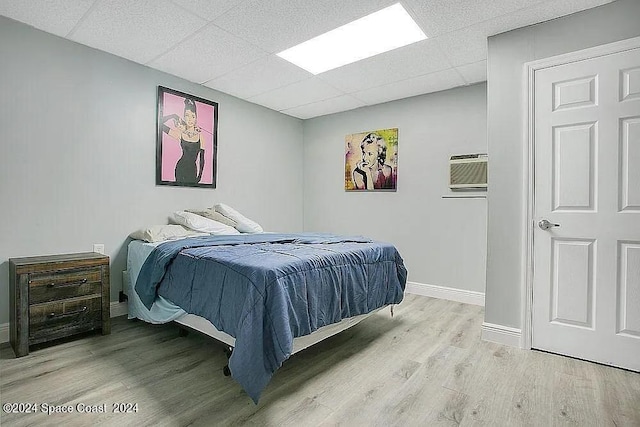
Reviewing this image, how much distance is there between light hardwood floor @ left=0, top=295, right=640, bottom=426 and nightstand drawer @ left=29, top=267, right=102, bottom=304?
38 centimetres

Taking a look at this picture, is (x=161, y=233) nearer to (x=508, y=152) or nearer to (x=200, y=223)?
(x=200, y=223)

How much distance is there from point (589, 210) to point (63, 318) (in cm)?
383

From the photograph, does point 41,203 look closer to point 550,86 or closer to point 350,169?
point 350,169

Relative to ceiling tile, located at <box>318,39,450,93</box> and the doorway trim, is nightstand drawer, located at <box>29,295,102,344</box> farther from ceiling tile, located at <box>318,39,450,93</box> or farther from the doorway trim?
the doorway trim

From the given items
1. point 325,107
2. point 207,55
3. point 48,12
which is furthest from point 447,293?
point 48,12

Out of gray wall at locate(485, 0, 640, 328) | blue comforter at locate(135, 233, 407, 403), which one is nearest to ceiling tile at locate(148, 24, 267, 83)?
blue comforter at locate(135, 233, 407, 403)

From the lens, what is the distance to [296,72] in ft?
11.2

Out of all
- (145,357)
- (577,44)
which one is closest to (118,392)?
(145,357)

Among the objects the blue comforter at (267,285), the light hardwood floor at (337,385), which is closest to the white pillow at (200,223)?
the blue comforter at (267,285)

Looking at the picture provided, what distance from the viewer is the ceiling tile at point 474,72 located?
3.19 meters

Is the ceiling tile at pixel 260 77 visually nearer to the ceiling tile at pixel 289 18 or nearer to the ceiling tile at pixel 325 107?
the ceiling tile at pixel 289 18

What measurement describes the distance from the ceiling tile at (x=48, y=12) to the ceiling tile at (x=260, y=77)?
1.32 m

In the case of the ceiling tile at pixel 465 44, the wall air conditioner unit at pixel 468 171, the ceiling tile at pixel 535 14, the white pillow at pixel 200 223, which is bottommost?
the white pillow at pixel 200 223

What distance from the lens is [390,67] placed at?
3.25m
